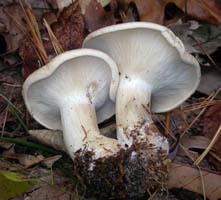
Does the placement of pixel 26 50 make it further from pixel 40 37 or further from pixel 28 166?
pixel 28 166

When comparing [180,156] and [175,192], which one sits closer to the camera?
[175,192]

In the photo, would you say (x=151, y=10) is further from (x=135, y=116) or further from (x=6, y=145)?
(x=6, y=145)

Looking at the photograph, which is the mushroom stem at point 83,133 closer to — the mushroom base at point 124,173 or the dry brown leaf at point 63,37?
the mushroom base at point 124,173

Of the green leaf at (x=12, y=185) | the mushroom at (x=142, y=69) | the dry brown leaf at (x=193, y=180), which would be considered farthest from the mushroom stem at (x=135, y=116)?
the green leaf at (x=12, y=185)

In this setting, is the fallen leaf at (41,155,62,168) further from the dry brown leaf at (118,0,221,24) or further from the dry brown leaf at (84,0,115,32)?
the dry brown leaf at (118,0,221,24)

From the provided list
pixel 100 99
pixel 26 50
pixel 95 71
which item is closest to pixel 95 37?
pixel 95 71
